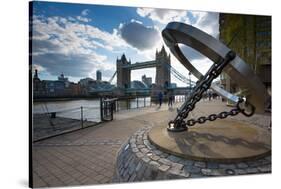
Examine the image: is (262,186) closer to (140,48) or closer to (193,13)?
(193,13)

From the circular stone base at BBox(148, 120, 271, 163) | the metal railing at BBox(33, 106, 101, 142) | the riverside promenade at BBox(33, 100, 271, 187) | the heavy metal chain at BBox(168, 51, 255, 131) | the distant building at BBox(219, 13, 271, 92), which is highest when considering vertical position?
the distant building at BBox(219, 13, 271, 92)

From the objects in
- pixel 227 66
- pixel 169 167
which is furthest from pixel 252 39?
pixel 169 167

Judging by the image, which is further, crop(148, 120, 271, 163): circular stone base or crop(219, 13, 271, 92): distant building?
crop(219, 13, 271, 92): distant building

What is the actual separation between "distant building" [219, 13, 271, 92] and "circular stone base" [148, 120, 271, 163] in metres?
1.02

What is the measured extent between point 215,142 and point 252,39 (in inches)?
158

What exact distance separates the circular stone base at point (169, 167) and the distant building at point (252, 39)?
5.57 ft

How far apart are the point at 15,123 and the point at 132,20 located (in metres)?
2.36

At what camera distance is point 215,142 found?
7.70ft

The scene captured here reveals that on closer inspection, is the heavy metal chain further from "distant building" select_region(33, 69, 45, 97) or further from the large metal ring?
"distant building" select_region(33, 69, 45, 97)

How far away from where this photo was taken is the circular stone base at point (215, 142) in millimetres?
1991

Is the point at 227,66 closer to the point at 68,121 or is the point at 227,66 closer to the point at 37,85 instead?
the point at 37,85

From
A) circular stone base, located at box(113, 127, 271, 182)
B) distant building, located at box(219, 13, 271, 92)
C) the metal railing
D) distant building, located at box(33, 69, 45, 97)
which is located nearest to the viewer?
A: circular stone base, located at box(113, 127, 271, 182)

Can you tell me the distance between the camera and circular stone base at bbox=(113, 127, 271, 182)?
1838mm

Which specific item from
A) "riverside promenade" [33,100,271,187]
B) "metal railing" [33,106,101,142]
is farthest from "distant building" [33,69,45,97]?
"metal railing" [33,106,101,142]
